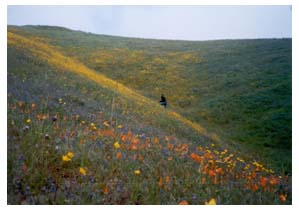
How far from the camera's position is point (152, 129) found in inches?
415

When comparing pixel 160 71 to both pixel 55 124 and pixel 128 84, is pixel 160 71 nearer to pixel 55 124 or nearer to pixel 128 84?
pixel 128 84

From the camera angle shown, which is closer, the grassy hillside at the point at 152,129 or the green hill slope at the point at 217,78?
the grassy hillside at the point at 152,129

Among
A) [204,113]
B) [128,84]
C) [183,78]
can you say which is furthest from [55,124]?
[183,78]

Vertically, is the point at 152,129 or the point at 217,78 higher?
the point at 217,78

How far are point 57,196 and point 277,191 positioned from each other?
3.35 meters

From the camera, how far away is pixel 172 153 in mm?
6234

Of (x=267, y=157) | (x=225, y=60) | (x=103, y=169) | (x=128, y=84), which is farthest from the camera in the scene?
(x=225, y=60)

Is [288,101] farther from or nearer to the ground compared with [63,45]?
nearer to the ground

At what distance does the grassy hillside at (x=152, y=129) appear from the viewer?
4.16 m

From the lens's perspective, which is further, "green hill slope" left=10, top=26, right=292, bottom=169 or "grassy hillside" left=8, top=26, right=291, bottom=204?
"green hill slope" left=10, top=26, right=292, bottom=169

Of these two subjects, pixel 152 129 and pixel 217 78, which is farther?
pixel 217 78

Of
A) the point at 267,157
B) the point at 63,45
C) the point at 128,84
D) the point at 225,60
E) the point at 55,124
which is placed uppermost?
the point at 63,45

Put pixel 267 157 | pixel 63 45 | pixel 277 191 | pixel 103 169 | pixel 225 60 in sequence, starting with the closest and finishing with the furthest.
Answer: pixel 103 169
pixel 277 191
pixel 267 157
pixel 225 60
pixel 63 45

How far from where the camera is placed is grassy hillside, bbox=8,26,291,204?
4.16 metres
